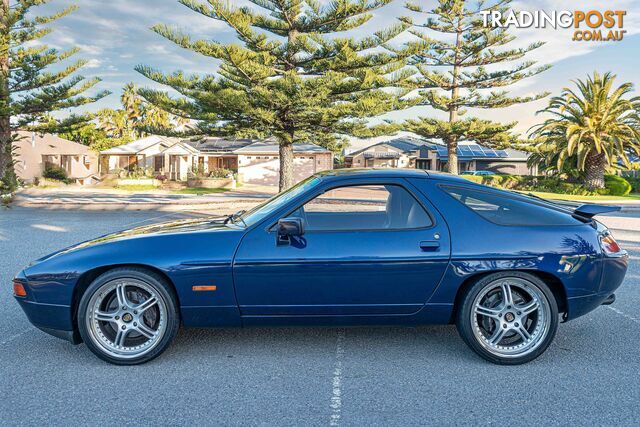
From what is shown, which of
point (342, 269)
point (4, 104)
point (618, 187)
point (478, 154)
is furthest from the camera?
point (478, 154)

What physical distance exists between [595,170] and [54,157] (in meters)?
45.3

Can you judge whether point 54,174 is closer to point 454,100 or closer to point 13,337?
point 454,100

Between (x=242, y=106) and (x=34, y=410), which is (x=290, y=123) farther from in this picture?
(x=34, y=410)

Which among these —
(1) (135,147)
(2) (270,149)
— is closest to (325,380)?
(2) (270,149)

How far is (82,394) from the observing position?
3301 mm

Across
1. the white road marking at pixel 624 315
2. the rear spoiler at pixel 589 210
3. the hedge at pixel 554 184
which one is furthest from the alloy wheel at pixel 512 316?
the hedge at pixel 554 184

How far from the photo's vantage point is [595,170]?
3122 cm

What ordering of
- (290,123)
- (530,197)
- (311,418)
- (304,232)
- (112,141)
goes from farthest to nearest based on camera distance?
(112,141)
(290,123)
(530,197)
(304,232)
(311,418)

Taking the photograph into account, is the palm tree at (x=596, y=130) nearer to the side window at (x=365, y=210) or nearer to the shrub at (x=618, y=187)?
the shrub at (x=618, y=187)

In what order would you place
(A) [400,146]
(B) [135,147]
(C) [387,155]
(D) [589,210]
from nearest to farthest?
(D) [589,210] → (B) [135,147] → (C) [387,155] → (A) [400,146]

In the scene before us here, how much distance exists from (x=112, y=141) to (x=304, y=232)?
58630mm

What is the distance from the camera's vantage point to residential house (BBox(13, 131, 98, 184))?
41312 millimetres

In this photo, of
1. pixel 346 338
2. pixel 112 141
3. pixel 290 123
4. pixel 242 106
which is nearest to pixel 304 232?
pixel 346 338

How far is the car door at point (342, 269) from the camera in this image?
372 centimetres
